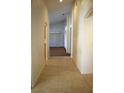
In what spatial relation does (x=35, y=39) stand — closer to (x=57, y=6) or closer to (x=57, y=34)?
(x=57, y=6)

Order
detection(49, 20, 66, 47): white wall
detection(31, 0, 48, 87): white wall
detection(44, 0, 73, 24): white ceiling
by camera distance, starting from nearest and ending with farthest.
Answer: detection(31, 0, 48, 87): white wall < detection(44, 0, 73, 24): white ceiling < detection(49, 20, 66, 47): white wall

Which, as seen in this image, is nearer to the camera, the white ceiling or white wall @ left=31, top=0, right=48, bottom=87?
white wall @ left=31, top=0, right=48, bottom=87

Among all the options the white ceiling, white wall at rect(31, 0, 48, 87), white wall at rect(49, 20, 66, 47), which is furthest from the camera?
white wall at rect(49, 20, 66, 47)

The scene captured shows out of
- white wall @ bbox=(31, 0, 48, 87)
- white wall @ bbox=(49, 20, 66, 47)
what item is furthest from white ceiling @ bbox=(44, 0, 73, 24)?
white wall @ bbox=(49, 20, 66, 47)

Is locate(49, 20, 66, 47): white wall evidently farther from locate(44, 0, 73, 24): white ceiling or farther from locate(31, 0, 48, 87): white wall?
locate(31, 0, 48, 87): white wall

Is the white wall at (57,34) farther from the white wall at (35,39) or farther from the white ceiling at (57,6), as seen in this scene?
the white wall at (35,39)

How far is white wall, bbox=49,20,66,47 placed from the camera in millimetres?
18322

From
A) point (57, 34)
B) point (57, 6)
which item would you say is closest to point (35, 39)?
point (57, 6)

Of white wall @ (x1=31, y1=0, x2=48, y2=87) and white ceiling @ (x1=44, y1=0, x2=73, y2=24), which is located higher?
white ceiling @ (x1=44, y1=0, x2=73, y2=24)

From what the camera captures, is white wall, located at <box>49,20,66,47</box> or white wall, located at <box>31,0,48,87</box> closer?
white wall, located at <box>31,0,48,87</box>

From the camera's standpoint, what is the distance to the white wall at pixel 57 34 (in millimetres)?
18322
